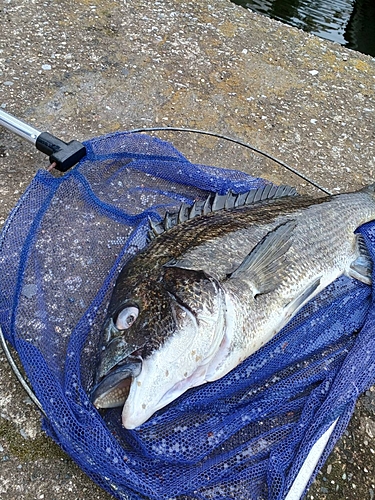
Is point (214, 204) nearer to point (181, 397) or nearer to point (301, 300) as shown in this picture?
point (301, 300)

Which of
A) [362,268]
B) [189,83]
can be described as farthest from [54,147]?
[362,268]

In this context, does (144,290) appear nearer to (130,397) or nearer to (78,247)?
(130,397)

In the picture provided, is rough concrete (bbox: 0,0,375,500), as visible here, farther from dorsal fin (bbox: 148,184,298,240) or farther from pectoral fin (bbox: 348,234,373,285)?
pectoral fin (bbox: 348,234,373,285)

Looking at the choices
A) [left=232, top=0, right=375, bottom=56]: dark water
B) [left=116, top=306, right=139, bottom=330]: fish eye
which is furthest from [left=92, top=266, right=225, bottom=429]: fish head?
[left=232, top=0, right=375, bottom=56]: dark water

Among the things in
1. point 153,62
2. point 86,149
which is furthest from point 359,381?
point 153,62

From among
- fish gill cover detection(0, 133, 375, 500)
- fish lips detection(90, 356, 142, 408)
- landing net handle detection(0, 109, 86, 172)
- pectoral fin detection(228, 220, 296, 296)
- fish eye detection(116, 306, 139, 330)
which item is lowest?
fish gill cover detection(0, 133, 375, 500)

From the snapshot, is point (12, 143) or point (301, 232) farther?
point (12, 143)
